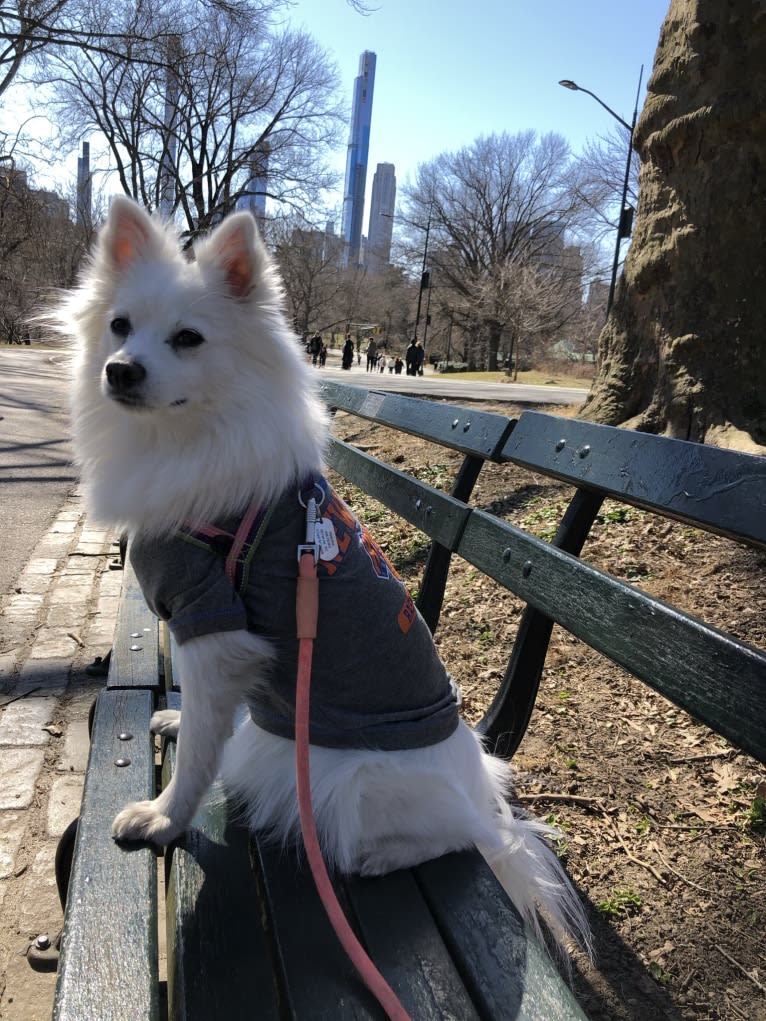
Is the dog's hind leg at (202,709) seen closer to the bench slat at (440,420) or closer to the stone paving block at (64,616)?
the bench slat at (440,420)

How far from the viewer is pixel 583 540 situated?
2.03 meters

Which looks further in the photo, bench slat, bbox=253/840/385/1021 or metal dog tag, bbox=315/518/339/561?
metal dog tag, bbox=315/518/339/561

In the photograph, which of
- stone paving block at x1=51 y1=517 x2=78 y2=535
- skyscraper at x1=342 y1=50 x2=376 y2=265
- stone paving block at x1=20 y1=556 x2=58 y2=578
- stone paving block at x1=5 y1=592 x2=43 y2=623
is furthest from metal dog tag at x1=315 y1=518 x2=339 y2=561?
skyscraper at x1=342 y1=50 x2=376 y2=265

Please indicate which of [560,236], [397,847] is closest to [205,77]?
[397,847]

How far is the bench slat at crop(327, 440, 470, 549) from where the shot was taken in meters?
2.42

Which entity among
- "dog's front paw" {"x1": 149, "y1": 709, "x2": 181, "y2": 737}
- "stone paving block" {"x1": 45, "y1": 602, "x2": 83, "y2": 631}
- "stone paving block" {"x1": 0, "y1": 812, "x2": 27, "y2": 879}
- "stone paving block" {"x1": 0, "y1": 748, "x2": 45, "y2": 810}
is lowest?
"stone paving block" {"x1": 0, "y1": 812, "x2": 27, "y2": 879}

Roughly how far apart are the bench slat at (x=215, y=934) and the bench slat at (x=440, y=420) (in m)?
1.50

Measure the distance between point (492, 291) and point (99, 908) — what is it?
178 feet

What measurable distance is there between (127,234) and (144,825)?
160 centimetres

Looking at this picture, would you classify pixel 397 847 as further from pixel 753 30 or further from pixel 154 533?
pixel 753 30

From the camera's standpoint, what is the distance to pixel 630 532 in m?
4.32

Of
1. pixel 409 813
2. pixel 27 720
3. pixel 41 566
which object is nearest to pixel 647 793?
pixel 409 813

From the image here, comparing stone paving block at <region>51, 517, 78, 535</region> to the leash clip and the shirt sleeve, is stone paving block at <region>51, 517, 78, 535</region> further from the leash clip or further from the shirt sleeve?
the leash clip

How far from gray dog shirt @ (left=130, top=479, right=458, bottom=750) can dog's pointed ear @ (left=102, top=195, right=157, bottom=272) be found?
2.91ft
